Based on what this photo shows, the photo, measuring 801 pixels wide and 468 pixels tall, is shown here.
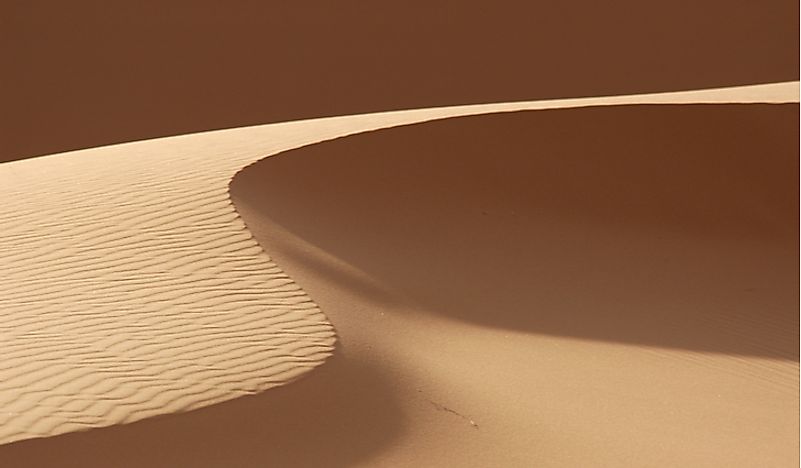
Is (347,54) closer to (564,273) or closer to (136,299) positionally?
(564,273)

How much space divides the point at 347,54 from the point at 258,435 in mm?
22931

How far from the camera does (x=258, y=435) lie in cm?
570

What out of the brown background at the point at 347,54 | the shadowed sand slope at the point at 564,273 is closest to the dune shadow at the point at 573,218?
the shadowed sand slope at the point at 564,273

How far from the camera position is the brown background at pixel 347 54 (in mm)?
26875

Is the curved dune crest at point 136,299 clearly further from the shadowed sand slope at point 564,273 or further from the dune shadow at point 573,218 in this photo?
the dune shadow at point 573,218

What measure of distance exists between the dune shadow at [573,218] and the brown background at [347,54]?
13587 millimetres

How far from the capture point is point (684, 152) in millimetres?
12852

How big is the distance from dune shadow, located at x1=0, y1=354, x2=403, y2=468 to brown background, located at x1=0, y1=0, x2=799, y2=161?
20702 millimetres

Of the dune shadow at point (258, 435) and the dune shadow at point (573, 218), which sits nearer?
the dune shadow at point (258, 435)

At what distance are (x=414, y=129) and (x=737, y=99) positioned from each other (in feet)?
17.2

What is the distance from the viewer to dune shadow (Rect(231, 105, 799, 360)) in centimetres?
879

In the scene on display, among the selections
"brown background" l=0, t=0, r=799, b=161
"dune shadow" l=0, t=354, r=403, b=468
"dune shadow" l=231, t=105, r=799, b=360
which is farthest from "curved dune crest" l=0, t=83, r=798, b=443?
"brown background" l=0, t=0, r=799, b=161

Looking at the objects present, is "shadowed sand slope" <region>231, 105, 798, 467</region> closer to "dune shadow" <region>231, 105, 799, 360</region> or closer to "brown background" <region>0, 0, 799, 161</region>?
"dune shadow" <region>231, 105, 799, 360</region>

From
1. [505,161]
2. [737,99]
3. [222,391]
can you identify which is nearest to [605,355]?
[222,391]
